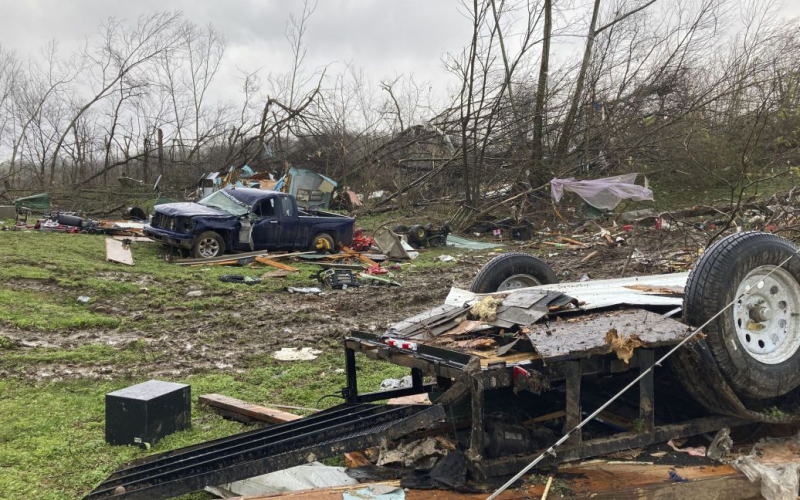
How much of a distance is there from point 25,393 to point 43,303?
3.49m

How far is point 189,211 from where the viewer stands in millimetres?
12625

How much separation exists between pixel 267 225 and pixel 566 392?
11.6 meters

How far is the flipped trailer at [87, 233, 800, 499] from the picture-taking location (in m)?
2.65

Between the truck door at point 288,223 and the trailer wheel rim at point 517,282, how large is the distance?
10014mm

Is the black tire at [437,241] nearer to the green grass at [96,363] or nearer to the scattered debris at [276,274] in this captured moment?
the green grass at [96,363]

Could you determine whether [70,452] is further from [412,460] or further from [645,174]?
[645,174]

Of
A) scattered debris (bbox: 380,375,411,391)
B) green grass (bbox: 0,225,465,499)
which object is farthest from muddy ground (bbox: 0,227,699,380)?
scattered debris (bbox: 380,375,411,391)

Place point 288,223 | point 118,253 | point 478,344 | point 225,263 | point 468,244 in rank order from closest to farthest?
1. point 478,344
2. point 118,253
3. point 225,263
4. point 288,223
5. point 468,244

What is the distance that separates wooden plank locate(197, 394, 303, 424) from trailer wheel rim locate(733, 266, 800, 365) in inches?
112

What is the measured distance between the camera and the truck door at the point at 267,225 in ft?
44.2

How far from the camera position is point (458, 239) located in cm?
1794

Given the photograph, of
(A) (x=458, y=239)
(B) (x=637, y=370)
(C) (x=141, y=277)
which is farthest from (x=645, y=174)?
(B) (x=637, y=370)

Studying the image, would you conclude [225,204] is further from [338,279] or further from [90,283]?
[90,283]

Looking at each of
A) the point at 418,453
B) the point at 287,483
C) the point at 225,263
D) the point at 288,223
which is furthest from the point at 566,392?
the point at 288,223
